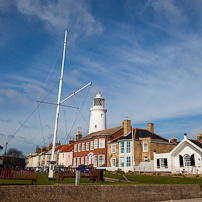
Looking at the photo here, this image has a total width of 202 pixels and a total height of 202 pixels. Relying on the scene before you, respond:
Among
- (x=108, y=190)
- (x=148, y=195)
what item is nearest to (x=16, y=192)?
(x=108, y=190)

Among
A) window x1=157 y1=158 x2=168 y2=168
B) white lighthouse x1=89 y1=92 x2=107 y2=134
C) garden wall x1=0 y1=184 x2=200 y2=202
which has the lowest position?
garden wall x1=0 y1=184 x2=200 y2=202

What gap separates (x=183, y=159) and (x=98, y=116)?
28.0 meters

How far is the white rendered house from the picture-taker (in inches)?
1204

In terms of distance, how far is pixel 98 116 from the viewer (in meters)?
57.4

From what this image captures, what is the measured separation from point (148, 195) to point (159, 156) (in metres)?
22.4

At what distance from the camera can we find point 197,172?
98.6ft

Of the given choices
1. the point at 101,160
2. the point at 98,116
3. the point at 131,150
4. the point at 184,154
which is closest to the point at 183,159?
→ the point at 184,154

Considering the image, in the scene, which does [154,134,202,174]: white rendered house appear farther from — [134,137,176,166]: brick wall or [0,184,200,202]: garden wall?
[0,184,200,202]: garden wall

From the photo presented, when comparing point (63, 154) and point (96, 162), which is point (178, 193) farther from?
point (63, 154)

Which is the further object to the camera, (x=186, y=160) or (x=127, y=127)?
(x=127, y=127)

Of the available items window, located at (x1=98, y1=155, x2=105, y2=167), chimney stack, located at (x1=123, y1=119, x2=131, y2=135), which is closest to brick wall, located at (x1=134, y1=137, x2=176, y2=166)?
chimney stack, located at (x1=123, y1=119, x2=131, y2=135)

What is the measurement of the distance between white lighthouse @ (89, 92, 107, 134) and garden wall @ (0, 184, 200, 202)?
4104 centimetres

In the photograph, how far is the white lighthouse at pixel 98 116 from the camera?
188 feet

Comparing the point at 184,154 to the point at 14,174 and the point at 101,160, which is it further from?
the point at 14,174
